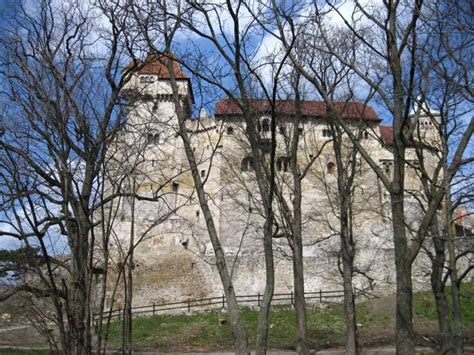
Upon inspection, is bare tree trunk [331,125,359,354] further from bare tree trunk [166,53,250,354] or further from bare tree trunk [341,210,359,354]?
bare tree trunk [166,53,250,354]

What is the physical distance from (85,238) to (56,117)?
1506mm

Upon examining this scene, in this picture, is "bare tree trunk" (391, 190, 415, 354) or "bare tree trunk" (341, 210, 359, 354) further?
"bare tree trunk" (341, 210, 359, 354)

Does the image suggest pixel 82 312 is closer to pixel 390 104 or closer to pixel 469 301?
pixel 390 104

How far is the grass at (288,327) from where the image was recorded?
20.6 meters

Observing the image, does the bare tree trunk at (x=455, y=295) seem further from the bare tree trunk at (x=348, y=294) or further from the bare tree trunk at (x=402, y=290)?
the bare tree trunk at (x=402, y=290)

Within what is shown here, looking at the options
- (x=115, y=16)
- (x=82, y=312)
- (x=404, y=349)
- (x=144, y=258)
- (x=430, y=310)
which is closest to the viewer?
(x=82, y=312)

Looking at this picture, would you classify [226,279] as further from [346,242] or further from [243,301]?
[243,301]

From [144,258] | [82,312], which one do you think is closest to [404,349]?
[82,312]

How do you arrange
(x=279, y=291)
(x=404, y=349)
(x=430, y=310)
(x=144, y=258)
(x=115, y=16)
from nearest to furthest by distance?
(x=404, y=349), (x=115, y=16), (x=430, y=310), (x=279, y=291), (x=144, y=258)

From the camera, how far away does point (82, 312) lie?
5.70 metres

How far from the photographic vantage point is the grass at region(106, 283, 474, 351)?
2062 cm

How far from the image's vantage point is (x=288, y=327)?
22734 millimetres

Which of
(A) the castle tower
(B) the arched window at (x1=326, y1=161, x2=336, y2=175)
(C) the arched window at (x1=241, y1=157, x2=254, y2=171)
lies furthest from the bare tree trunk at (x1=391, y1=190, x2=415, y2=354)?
(B) the arched window at (x1=326, y1=161, x2=336, y2=175)

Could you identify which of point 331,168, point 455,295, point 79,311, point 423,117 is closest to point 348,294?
point 455,295
